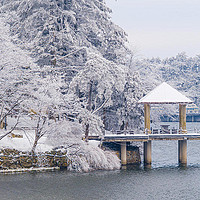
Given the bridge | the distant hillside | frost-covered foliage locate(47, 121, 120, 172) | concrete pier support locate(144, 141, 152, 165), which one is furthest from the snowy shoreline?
the distant hillside

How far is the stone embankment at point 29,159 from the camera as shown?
29.4 m

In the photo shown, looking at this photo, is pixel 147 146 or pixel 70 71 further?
pixel 70 71

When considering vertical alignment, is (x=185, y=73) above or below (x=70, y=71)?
above

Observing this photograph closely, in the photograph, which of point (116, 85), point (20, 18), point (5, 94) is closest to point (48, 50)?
point (20, 18)

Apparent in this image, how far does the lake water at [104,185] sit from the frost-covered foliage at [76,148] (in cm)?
104

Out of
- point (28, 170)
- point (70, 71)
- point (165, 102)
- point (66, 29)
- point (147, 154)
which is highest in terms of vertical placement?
point (66, 29)

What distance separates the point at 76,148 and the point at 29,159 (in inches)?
135

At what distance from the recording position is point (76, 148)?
31.3 m

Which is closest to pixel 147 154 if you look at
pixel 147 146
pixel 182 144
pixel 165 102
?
pixel 147 146

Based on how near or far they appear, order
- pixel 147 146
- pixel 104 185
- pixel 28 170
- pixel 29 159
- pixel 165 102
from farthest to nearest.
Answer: pixel 147 146 < pixel 165 102 < pixel 29 159 < pixel 28 170 < pixel 104 185

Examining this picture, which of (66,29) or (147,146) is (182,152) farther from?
(66,29)

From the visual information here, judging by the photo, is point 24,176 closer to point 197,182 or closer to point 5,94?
point 5,94

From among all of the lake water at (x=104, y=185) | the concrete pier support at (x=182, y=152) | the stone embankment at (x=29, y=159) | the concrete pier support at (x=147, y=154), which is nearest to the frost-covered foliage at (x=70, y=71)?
the stone embankment at (x=29, y=159)

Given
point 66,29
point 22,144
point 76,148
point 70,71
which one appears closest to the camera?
point 76,148
